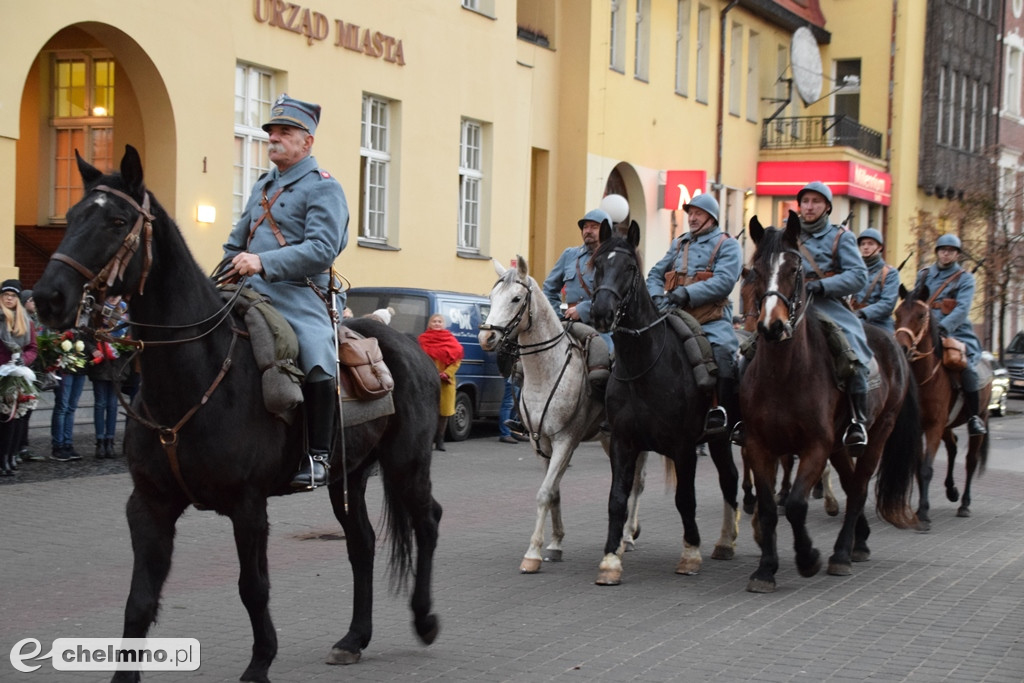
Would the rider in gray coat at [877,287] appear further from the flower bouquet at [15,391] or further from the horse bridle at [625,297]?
the flower bouquet at [15,391]

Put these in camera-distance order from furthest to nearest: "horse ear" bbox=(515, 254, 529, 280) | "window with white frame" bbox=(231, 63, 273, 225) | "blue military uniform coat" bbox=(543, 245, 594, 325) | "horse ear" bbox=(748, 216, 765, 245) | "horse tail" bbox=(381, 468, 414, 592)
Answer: "window with white frame" bbox=(231, 63, 273, 225) < "blue military uniform coat" bbox=(543, 245, 594, 325) < "horse ear" bbox=(515, 254, 529, 280) < "horse ear" bbox=(748, 216, 765, 245) < "horse tail" bbox=(381, 468, 414, 592)

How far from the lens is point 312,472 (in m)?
6.68

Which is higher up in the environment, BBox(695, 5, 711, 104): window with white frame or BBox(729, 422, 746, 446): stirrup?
BBox(695, 5, 711, 104): window with white frame

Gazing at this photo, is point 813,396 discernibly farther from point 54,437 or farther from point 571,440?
point 54,437

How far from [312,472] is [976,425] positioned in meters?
9.43

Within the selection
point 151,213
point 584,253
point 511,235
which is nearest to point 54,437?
point 584,253

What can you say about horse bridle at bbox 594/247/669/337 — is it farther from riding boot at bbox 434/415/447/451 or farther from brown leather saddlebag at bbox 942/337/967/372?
riding boot at bbox 434/415/447/451

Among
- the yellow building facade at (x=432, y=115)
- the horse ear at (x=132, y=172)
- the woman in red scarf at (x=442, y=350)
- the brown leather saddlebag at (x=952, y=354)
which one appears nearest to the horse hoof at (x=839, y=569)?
the brown leather saddlebag at (x=952, y=354)

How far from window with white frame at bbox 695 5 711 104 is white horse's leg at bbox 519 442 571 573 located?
83.5ft

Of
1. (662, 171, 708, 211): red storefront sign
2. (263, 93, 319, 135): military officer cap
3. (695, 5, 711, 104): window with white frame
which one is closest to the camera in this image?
(263, 93, 319, 135): military officer cap

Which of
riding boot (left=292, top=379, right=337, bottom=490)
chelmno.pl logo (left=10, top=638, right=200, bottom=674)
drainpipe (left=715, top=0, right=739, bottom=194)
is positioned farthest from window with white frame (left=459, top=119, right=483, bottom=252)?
riding boot (left=292, top=379, right=337, bottom=490)

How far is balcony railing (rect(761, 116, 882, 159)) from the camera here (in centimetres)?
3891

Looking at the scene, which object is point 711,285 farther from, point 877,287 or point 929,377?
point 929,377

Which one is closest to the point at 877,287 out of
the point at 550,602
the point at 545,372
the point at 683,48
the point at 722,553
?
the point at 722,553
